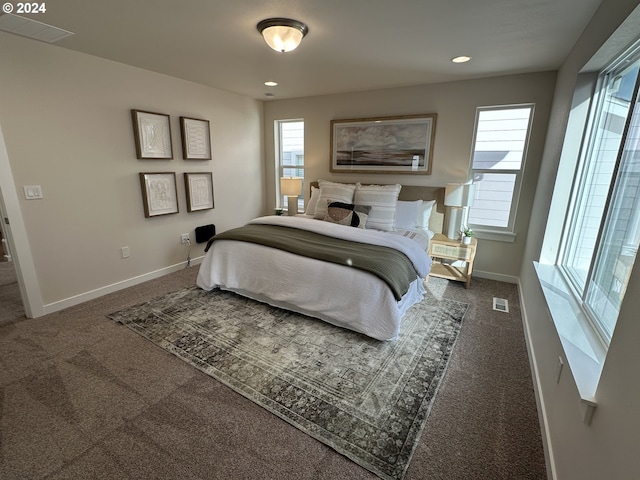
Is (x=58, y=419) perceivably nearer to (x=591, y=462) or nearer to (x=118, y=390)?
(x=118, y=390)

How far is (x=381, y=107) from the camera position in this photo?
401 centimetres

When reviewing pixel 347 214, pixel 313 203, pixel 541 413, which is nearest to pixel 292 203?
pixel 313 203

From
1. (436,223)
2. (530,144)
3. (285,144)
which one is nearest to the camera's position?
(530,144)

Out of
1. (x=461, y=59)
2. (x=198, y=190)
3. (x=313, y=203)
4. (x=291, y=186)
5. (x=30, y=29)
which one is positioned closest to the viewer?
(x=30, y=29)

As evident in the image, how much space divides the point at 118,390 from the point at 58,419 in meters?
0.29

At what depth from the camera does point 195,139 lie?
12.6 feet

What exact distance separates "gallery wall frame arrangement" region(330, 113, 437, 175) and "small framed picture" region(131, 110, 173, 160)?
2203 millimetres

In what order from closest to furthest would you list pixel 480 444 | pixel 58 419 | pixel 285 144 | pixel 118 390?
1. pixel 480 444
2. pixel 58 419
3. pixel 118 390
4. pixel 285 144

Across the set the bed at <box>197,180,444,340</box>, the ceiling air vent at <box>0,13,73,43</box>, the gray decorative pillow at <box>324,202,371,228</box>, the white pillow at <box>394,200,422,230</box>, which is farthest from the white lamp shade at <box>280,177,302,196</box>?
the ceiling air vent at <box>0,13,73,43</box>

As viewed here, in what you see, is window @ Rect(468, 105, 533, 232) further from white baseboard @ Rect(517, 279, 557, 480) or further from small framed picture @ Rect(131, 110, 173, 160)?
small framed picture @ Rect(131, 110, 173, 160)

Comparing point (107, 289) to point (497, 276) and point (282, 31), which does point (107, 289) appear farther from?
point (497, 276)

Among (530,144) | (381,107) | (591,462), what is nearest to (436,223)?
(530,144)

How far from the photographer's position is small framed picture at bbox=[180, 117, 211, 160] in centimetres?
372

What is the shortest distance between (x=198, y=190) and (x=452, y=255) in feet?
10.9
